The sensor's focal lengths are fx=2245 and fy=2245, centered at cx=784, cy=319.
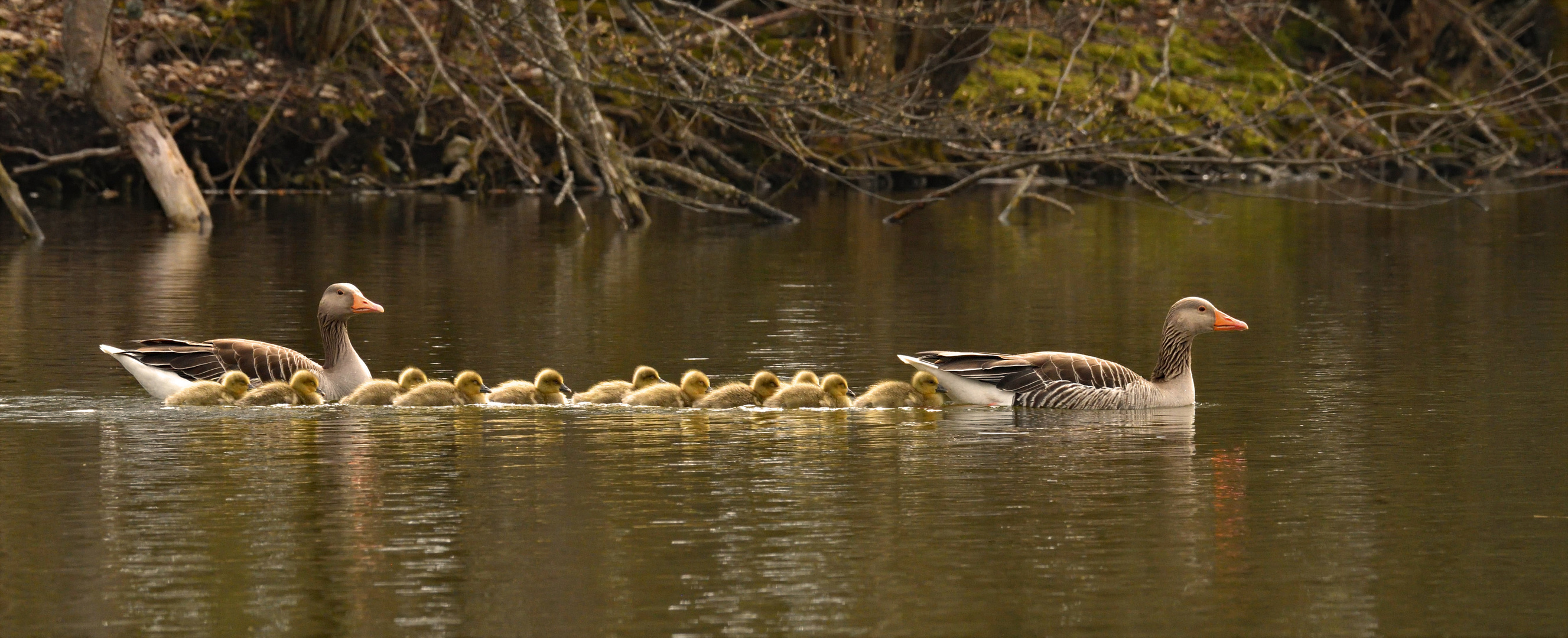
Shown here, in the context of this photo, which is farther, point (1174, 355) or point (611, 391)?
point (1174, 355)

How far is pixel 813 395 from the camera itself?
630 inches

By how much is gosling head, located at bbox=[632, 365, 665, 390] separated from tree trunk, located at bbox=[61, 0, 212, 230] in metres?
19.4

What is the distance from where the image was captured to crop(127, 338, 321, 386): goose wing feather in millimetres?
16469

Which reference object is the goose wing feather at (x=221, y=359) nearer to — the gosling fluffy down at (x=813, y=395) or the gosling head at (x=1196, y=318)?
the gosling fluffy down at (x=813, y=395)

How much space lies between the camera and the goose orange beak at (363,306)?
57.6 feet

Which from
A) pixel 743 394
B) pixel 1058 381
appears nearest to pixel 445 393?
pixel 743 394

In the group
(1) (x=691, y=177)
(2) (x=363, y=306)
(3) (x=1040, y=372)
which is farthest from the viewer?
(1) (x=691, y=177)

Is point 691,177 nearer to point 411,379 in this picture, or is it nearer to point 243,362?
point 243,362

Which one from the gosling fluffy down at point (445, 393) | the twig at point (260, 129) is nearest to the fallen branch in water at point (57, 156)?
the twig at point (260, 129)

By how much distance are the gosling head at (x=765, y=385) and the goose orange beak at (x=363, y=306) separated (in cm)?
326

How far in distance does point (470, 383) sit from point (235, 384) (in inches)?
65.8

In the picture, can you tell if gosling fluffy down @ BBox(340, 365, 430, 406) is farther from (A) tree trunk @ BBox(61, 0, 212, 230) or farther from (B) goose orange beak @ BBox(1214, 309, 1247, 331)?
(A) tree trunk @ BBox(61, 0, 212, 230)

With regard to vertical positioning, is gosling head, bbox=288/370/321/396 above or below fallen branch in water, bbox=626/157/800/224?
below

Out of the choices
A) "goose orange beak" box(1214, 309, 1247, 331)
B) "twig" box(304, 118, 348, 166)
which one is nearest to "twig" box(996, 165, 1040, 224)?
"twig" box(304, 118, 348, 166)
